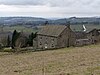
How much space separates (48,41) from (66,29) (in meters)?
6.35

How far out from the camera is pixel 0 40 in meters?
83.9

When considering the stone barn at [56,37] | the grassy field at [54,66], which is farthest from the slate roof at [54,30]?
the grassy field at [54,66]

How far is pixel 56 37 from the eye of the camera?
62094 mm

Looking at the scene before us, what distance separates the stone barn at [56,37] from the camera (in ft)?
205

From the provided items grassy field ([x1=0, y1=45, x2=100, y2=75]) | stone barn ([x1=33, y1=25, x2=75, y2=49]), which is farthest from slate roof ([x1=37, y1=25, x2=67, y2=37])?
grassy field ([x1=0, y1=45, x2=100, y2=75])

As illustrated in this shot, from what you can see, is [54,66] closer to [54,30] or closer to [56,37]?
[56,37]

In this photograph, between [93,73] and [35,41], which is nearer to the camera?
[93,73]

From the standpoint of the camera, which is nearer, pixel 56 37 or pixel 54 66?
pixel 54 66

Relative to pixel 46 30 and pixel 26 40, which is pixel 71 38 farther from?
pixel 26 40

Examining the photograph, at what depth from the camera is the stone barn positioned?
62.6 metres

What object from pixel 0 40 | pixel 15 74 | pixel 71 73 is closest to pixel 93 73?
pixel 71 73

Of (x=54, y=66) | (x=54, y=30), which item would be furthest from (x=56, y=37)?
(x=54, y=66)

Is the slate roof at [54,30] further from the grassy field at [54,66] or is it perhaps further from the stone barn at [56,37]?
the grassy field at [54,66]

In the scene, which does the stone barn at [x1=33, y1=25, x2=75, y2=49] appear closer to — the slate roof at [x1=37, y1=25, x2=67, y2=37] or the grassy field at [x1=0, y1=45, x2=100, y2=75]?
the slate roof at [x1=37, y1=25, x2=67, y2=37]
